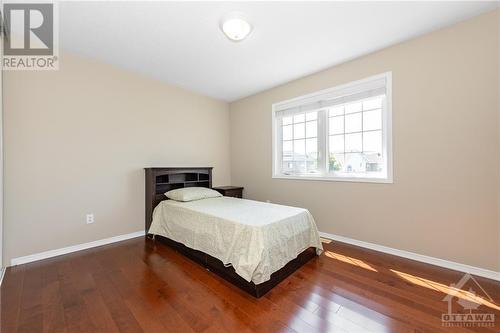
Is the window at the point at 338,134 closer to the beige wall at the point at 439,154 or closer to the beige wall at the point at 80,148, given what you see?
the beige wall at the point at 439,154

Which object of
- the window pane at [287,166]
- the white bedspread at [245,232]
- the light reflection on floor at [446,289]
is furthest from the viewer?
→ the window pane at [287,166]

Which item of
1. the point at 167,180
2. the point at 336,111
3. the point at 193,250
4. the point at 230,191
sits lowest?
the point at 193,250

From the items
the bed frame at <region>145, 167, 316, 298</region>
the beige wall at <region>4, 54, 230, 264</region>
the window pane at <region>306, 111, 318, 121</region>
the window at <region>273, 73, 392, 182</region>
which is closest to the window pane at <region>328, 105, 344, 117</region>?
the window at <region>273, 73, 392, 182</region>

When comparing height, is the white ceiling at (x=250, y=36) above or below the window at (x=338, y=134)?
above

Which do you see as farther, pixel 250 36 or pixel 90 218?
pixel 90 218

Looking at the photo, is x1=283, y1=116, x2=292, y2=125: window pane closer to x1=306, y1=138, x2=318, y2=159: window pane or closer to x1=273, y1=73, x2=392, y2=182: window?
x1=273, y1=73, x2=392, y2=182: window

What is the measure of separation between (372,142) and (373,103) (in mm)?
497

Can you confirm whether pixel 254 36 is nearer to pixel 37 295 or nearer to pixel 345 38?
pixel 345 38

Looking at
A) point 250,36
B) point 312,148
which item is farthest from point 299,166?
point 250,36

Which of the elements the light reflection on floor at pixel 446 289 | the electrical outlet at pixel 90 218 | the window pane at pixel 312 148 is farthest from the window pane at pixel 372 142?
the electrical outlet at pixel 90 218

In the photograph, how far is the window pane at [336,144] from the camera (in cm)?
302

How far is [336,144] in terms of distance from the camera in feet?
10.1

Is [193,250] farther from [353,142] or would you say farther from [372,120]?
[372,120]

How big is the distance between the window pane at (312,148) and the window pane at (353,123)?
500 millimetres
